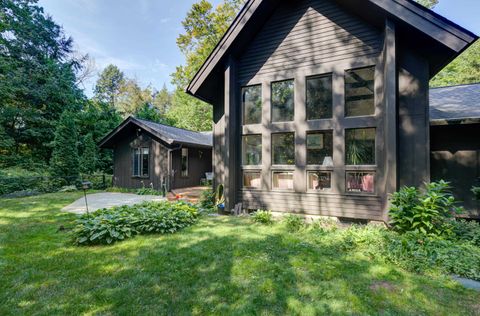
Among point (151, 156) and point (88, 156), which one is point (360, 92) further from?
point (88, 156)

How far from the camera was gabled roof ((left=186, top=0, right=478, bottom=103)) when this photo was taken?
16.4 feet

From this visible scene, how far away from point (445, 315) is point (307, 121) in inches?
199

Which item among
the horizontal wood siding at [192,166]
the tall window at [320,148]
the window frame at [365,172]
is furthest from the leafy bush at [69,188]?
the window frame at [365,172]

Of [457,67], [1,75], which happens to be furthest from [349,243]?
[457,67]

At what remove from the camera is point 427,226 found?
467 cm

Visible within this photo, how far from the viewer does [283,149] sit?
23.4ft

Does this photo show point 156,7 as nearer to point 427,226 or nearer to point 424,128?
point 424,128

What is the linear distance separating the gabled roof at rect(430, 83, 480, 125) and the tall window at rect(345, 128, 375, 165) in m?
1.56

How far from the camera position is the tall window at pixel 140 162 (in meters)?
13.4

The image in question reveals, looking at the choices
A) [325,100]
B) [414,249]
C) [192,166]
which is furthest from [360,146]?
[192,166]

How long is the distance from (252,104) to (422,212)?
5.31m

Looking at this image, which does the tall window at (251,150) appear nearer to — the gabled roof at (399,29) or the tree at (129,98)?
the gabled roof at (399,29)

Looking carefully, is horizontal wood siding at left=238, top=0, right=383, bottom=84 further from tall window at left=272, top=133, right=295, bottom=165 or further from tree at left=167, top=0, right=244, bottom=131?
tree at left=167, top=0, right=244, bottom=131

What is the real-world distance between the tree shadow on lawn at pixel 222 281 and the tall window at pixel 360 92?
3.73m
